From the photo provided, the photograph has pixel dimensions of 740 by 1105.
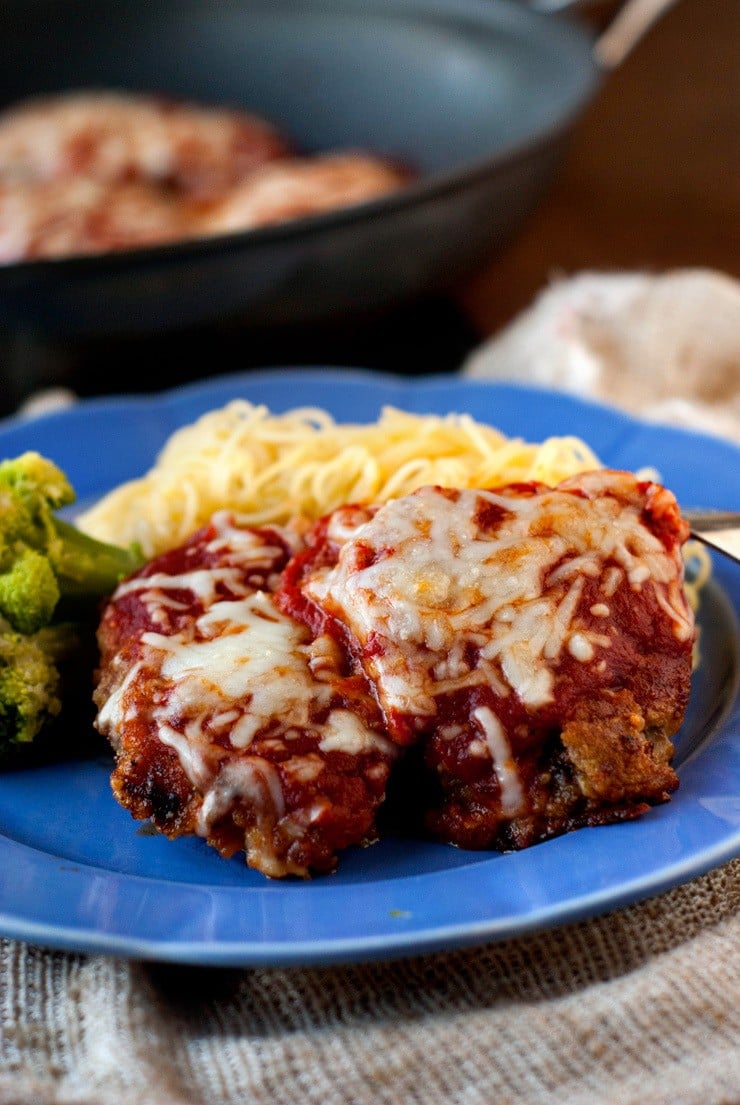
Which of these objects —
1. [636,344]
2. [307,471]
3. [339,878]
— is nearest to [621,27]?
[636,344]

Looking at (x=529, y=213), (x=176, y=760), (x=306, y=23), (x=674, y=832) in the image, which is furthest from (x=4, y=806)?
(x=306, y=23)

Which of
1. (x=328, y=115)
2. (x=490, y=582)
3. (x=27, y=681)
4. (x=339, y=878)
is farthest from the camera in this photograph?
(x=328, y=115)

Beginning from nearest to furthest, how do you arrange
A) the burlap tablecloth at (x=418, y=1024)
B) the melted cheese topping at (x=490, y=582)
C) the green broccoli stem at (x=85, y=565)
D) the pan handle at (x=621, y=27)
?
the burlap tablecloth at (x=418, y=1024) → the melted cheese topping at (x=490, y=582) → the green broccoli stem at (x=85, y=565) → the pan handle at (x=621, y=27)

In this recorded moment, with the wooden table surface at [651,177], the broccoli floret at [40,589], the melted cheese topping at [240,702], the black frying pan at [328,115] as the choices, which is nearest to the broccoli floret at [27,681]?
the broccoli floret at [40,589]

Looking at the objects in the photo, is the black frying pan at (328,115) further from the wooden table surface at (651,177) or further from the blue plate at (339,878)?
the blue plate at (339,878)

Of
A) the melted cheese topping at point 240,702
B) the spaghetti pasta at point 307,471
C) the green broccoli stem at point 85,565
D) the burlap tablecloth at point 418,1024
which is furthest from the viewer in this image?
the spaghetti pasta at point 307,471

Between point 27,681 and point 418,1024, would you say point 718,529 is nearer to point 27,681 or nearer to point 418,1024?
point 418,1024

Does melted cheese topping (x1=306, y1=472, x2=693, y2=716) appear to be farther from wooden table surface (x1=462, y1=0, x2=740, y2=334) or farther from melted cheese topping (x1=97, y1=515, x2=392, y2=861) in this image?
wooden table surface (x1=462, y1=0, x2=740, y2=334)
